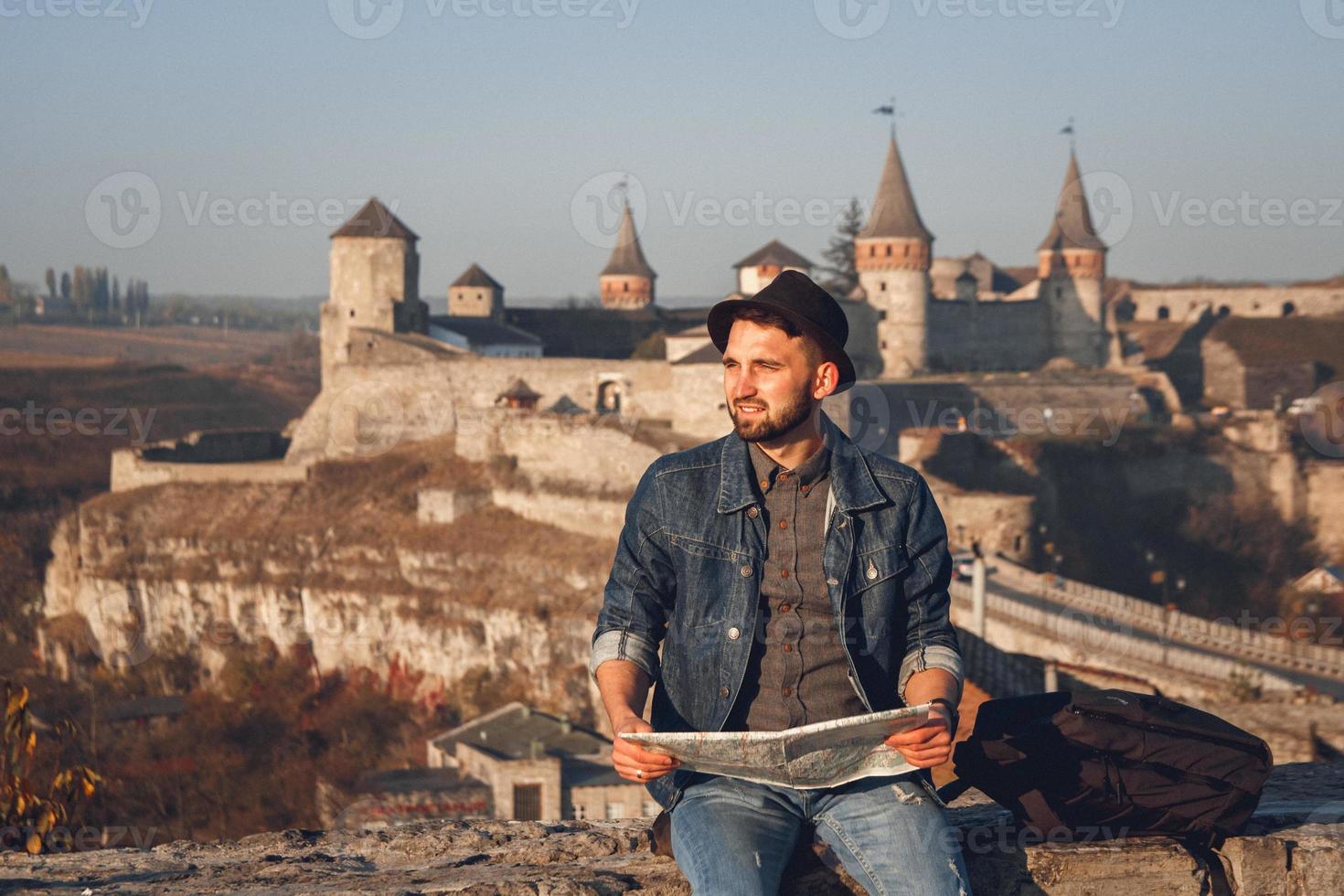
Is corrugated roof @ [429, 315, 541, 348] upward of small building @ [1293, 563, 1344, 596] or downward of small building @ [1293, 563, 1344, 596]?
upward

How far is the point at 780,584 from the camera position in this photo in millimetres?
3939

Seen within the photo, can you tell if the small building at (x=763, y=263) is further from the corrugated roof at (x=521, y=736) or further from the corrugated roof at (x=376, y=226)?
the corrugated roof at (x=521, y=736)

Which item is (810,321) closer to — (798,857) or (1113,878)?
(798,857)

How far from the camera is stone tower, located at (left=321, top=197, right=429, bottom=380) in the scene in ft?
138

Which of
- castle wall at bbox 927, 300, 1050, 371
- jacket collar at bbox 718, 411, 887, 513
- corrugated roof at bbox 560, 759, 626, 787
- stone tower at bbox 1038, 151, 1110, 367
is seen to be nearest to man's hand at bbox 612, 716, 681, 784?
jacket collar at bbox 718, 411, 887, 513

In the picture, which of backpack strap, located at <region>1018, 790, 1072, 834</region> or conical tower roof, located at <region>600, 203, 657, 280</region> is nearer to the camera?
backpack strap, located at <region>1018, 790, 1072, 834</region>

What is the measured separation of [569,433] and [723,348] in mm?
29996

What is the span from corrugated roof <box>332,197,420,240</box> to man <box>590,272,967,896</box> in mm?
39485

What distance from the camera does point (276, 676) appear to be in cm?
3466

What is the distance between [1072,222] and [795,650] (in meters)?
50.6

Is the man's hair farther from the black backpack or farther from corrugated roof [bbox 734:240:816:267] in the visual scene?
corrugated roof [bbox 734:240:816:267]

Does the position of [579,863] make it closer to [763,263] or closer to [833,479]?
[833,479]

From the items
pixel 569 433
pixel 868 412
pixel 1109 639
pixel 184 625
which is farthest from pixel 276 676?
pixel 1109 639

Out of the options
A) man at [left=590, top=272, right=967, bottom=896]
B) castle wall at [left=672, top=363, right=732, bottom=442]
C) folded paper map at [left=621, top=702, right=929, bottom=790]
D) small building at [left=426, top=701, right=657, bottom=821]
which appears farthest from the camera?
castle wall at [left=672, top=363, right=732, bottom=442]
